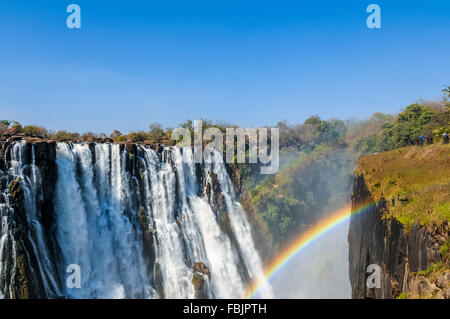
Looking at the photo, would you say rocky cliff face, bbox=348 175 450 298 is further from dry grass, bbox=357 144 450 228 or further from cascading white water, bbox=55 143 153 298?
cascading white water, bbox=55 143 153 298

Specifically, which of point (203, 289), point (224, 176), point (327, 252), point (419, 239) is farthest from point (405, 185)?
point (327, 252)

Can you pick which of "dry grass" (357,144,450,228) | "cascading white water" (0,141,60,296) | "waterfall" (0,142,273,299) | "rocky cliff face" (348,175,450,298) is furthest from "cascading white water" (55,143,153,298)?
"dry grass" (357,144,450,228)

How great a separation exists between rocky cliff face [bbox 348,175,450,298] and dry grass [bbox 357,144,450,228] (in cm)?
50

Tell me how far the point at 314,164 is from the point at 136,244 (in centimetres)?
2963

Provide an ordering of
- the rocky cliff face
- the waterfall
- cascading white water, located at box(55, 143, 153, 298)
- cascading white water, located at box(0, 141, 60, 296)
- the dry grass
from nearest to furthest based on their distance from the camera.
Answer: the rocky cliff face
the dry grass
cascading white water, located at box(0, 141, 60, 296)
the waterfall
cascading white water, located at box(55, 143, 153, 298)

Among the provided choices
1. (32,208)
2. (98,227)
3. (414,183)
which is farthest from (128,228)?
(414,183)

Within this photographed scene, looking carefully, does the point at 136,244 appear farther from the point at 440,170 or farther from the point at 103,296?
the point at 440,170

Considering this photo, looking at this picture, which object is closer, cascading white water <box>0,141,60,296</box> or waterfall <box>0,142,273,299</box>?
cascading white water <box>0,141,60,296</box>

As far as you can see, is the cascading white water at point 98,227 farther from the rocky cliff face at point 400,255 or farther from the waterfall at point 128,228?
the rocky cliff face at point 400,255

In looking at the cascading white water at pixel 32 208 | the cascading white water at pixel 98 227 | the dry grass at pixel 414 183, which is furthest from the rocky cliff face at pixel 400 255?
the cascading white water at pixel 32 208

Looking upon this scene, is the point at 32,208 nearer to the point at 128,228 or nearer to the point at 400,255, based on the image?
the point at 128,228

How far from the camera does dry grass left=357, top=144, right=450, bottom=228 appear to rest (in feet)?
42.5

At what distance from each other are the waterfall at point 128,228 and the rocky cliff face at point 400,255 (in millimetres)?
12055

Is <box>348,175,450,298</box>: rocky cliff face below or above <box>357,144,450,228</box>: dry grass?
below
